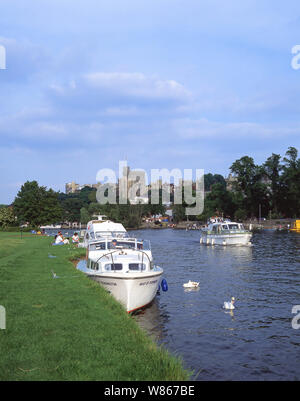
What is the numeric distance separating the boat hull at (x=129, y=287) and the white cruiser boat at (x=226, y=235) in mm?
53015

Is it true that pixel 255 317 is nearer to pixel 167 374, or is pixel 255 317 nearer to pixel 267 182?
pixel 167 374

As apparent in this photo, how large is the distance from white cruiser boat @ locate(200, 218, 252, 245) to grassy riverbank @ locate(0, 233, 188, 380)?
183ft

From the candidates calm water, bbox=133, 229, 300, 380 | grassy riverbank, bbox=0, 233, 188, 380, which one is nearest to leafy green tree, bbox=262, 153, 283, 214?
calm water, bbox=133, 229, 300, 380

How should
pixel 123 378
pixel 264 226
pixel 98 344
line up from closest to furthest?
pixel 123 378
pixel 98 344
pixel 264 226

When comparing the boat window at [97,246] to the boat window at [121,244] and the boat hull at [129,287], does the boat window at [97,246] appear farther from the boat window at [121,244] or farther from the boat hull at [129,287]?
the boat hull at [129,287]

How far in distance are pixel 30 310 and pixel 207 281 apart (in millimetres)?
20715

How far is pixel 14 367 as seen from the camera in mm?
10289

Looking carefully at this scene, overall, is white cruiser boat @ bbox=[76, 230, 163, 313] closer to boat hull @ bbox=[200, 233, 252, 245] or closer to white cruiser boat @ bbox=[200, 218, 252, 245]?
boat hull @ bbox=[200, 233, 252, 245]

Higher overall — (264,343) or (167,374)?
(167,374)

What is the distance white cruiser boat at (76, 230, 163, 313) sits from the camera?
21.9 metres

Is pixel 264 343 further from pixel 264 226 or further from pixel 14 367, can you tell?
pixel 264 226
